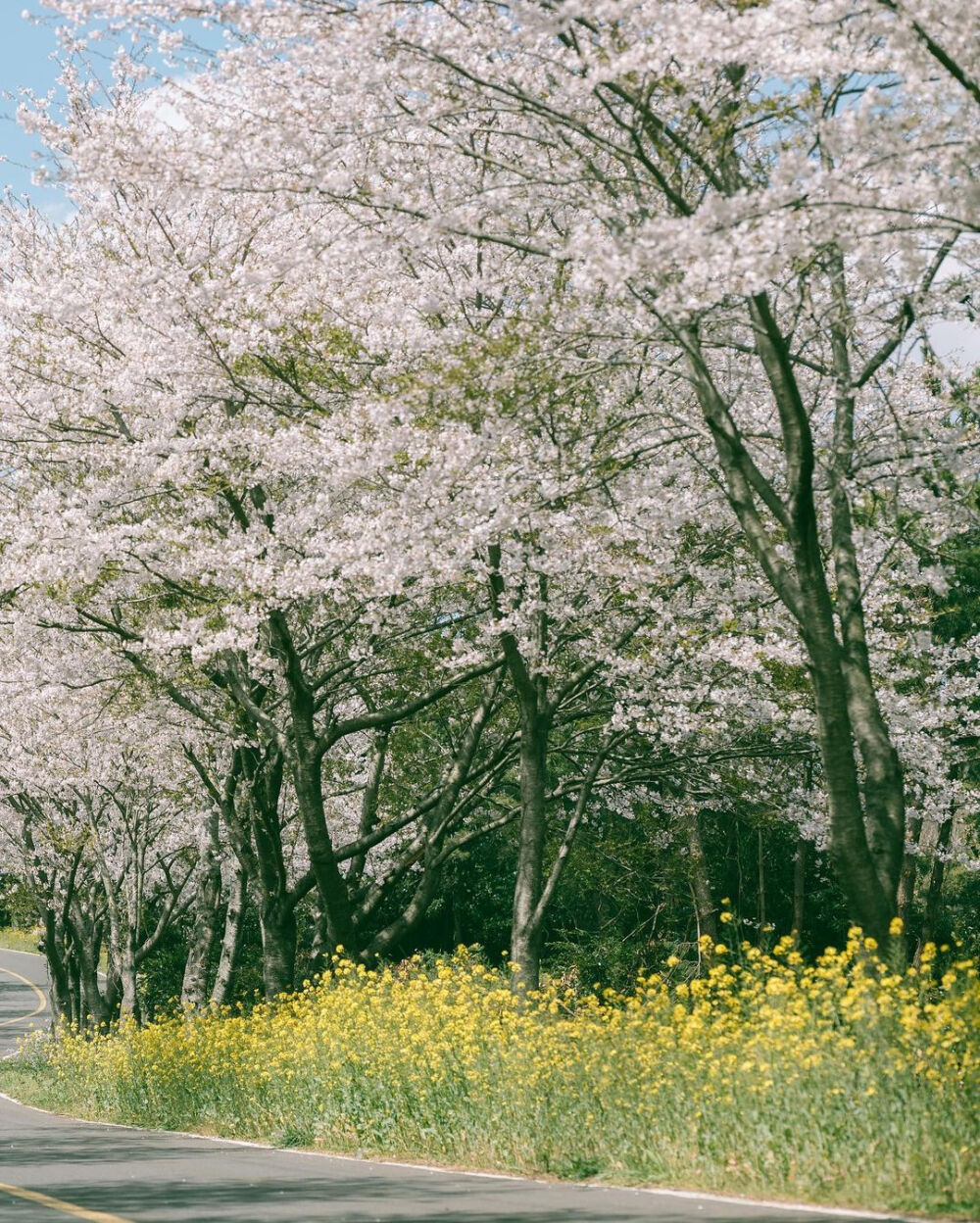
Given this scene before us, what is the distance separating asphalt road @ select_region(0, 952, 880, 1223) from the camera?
7.56m

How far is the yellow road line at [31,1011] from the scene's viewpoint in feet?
158

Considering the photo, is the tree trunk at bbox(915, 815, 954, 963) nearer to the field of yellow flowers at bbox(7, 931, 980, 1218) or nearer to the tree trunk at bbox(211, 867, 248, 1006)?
the tree trunk at bbox(211, 867, 248, 1006)

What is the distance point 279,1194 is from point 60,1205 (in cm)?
151

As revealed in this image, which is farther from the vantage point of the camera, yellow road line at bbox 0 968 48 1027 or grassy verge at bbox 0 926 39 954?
grassy verge at bbox 0 926 39 954

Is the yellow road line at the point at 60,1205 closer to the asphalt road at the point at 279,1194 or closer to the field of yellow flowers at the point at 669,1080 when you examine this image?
the asphalt road at the point at 279,1194

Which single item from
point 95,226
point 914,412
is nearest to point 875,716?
point 914,412

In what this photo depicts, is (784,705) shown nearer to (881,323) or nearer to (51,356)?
(881,323)

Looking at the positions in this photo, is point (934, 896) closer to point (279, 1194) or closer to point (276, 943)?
point (276, 943)

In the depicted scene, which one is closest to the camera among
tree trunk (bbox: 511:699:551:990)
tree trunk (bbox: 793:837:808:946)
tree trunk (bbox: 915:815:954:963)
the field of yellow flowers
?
the field of yellow flowers

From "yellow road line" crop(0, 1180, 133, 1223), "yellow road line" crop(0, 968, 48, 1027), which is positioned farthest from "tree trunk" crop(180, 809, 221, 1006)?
"yellow road line" crop(0, 968, 48, 1027)

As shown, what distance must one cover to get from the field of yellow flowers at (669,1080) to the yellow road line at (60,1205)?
9.49ft

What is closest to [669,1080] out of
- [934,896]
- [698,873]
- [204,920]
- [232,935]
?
[204,920]

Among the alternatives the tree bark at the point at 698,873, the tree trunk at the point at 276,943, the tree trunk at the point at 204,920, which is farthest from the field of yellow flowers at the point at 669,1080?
the tree bark at the point at 698,873

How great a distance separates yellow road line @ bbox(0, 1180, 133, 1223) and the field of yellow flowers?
9.49 feet
